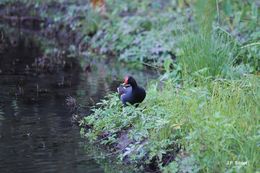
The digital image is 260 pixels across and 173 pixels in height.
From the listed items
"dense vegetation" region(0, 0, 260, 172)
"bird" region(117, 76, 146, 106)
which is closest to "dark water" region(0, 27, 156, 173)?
"dense vegetation" region(0, 0, 260, 172)

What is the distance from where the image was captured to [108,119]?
930 cm

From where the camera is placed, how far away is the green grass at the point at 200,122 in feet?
22.9

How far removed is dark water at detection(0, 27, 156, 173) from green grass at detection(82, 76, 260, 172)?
0.58 m

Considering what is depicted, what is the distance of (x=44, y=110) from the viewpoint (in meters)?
11.1

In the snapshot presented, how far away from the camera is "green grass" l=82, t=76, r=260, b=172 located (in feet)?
22.9

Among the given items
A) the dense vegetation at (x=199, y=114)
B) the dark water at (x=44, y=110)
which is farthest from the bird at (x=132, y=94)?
the dark water at (x=44, y=110)

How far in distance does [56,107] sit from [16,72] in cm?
392

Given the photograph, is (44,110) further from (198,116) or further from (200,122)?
(200,122)

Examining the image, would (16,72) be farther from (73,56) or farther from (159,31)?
(159,31)

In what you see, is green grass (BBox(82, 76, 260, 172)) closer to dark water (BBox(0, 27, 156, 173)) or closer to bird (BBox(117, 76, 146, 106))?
bird (BBox(117, 76, 146, 106))

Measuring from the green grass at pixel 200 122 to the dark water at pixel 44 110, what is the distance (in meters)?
0.58

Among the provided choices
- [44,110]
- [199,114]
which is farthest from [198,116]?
[44,110]

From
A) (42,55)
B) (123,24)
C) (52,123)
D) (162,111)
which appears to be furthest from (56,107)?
(123,24)

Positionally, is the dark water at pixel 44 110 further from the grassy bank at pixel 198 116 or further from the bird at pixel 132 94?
the bird at pixel 132 94
